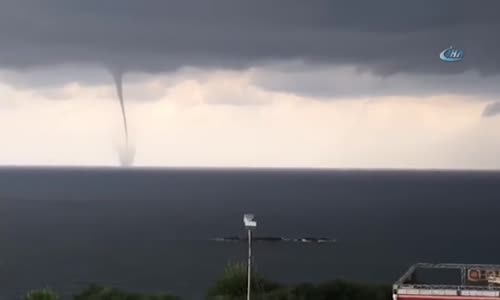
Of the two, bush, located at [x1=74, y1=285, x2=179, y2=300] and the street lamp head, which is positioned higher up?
bush, located at [x1=74, y1=285, x2=179, y2=300]

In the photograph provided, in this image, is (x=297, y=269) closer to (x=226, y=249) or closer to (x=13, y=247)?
(x=226, y=249)

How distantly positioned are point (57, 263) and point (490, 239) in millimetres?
64440

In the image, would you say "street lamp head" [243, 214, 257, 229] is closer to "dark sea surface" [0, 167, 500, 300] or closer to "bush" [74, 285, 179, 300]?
"bush" [74, 285, 179, 300]

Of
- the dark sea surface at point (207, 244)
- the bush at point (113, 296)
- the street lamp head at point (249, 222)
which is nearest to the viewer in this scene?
the street lamp head at point (249, 222)

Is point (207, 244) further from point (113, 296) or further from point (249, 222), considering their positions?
point (249, 222)

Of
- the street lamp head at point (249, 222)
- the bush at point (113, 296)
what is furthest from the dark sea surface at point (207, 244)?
the street lamp head at point (249, 222)

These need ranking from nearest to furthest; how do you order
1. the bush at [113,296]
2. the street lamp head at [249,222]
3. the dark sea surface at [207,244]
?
the street lamp head at [249,222] → the bush at [113,296] → the dark sea surface at [207,244]

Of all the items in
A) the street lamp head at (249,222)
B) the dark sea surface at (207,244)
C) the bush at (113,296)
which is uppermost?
the dark sea surface at (207,244)

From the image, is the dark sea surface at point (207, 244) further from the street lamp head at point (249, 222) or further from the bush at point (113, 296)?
the street lamp head at point (249, 222)

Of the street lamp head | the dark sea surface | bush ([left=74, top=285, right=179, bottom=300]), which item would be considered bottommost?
the street lamp head

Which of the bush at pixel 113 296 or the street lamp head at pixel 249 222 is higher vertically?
the bush at pixel 113 296

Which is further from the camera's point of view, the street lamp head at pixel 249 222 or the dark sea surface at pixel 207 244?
the dark sea surface at pixel 207 244

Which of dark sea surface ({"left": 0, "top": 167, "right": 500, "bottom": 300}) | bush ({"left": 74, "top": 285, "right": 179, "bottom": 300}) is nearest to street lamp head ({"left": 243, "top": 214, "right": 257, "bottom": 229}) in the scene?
bush ({"left": 74, "top": 285, "right": 179, "bottom": 300})

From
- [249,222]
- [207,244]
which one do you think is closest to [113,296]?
[249,222]
